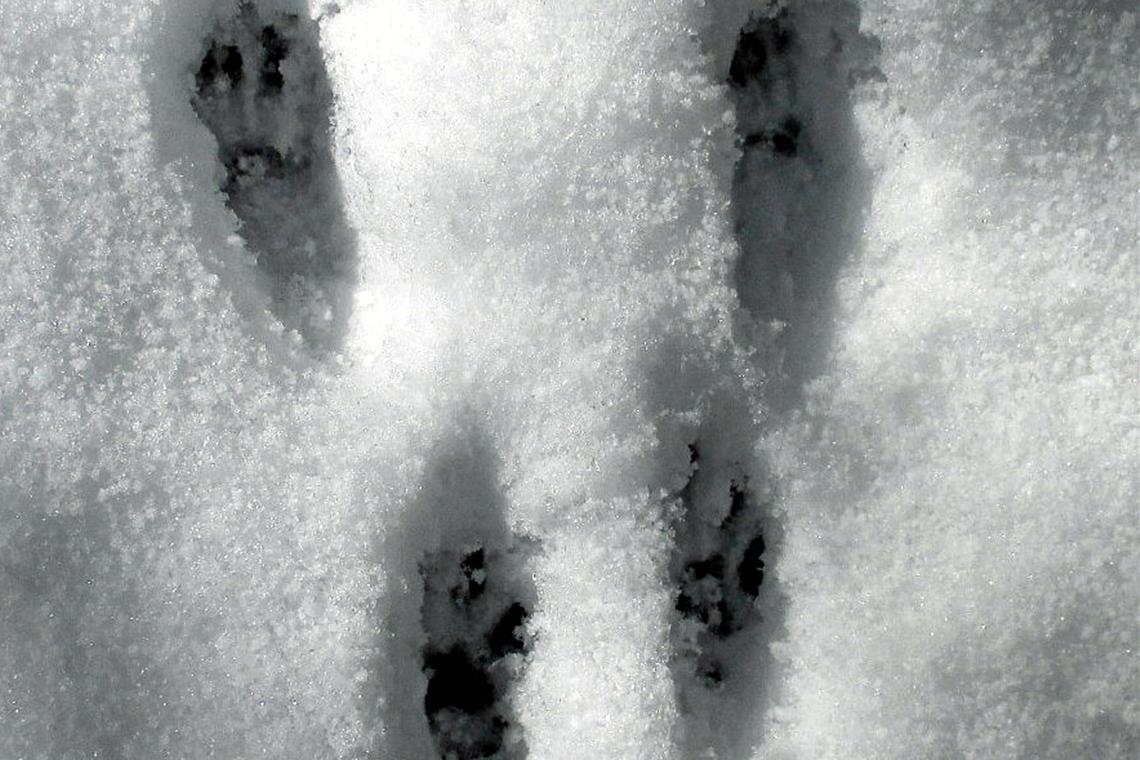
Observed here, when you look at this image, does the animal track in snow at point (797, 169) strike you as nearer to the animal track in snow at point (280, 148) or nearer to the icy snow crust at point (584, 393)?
the icy snow crust at point (584, 393)

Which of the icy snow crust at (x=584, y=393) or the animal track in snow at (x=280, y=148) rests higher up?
the animal track in snow at (x=280, y=148)

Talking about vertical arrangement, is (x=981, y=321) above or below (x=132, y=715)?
above

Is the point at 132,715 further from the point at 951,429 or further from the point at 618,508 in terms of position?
the point at 951,429

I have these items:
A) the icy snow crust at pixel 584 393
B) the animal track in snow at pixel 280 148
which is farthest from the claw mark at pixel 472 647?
the animal track in snow at pixel 280 148

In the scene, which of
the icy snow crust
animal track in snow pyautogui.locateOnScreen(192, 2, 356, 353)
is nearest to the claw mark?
the icy snow crust

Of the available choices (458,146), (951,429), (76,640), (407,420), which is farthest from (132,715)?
(951,429)

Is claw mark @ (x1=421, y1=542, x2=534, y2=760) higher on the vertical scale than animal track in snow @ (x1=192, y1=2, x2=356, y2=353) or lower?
lower

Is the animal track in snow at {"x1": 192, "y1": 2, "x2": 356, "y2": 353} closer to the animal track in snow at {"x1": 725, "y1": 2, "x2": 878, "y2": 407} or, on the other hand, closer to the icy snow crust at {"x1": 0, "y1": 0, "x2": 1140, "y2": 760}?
the icy snow crust at {"x1": 0, "y1": 0, "x2": 1140, "y2": 760}

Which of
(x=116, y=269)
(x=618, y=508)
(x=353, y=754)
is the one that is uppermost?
(x=116, y=269)
